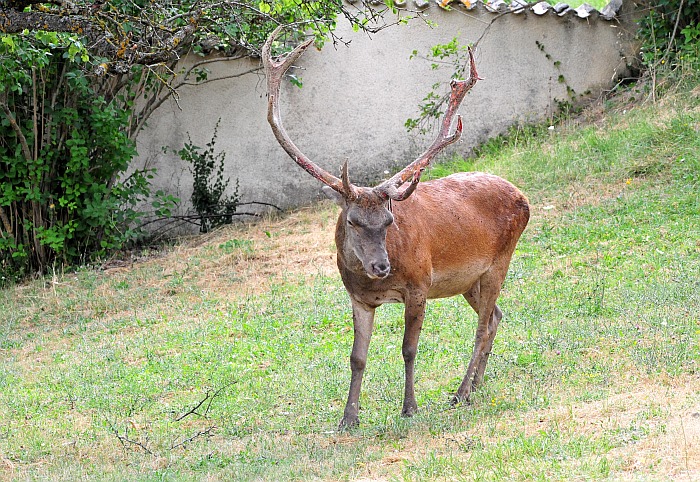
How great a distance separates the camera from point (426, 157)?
6660mm

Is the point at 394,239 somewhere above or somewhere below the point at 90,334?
above

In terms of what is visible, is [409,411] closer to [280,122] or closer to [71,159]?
[280,122]

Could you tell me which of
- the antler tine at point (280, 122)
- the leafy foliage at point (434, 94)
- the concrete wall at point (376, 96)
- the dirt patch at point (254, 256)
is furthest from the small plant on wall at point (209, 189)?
the antler tine at point (280, 122)

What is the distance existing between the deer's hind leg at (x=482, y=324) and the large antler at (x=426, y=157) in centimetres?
114

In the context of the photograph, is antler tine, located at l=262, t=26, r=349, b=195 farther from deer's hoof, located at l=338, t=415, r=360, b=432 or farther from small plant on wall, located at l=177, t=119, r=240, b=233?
small plant on wall, located at l=177, t=119, r=240, b=233

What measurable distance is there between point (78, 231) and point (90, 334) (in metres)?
2.84

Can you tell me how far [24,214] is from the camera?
40.7ft

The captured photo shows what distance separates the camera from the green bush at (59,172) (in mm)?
12070

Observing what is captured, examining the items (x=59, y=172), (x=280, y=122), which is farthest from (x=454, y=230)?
(x=59, y=172)

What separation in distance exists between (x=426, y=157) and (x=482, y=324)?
1.41 metres

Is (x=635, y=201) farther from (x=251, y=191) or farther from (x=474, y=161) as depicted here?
(x=251, y=191)

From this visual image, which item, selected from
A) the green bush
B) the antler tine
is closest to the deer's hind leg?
the antler tine

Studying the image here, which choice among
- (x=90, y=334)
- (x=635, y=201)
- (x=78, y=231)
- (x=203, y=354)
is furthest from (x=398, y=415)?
(x=78, y=231)

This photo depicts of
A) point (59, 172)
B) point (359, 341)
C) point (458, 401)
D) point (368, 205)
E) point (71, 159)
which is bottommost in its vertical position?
point (458, 401)
